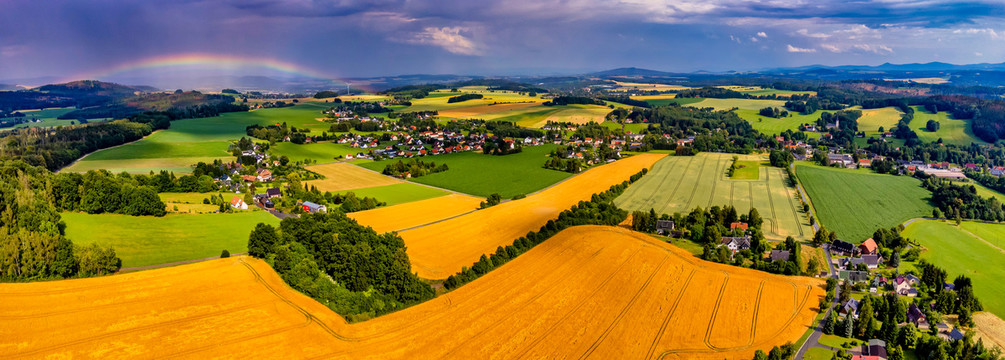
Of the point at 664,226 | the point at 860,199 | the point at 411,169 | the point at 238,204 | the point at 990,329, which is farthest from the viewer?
the point at 411,169

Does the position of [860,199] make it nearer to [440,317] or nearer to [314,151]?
[440,317]

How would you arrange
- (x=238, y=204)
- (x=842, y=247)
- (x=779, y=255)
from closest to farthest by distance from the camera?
(x=779, y=255)
(x=842, y=247)
(x=238, y=204)

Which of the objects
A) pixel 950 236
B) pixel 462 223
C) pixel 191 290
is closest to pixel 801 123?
pixel 950 236

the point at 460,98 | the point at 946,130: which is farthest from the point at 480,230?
the point at 460,98

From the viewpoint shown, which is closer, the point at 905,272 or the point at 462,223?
the point at 905,272

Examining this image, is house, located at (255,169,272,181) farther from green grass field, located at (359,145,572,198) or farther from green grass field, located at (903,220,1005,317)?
green grass field, located at (903,220,1005,317)

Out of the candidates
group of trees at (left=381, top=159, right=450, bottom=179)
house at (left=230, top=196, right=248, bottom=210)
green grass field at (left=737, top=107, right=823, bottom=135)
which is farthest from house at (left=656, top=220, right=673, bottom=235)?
green grass field at (left=737, top=107, right=823, bottom=135)

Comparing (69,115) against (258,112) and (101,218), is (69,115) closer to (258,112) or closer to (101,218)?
(258,112)

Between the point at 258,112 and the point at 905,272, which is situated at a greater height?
the point at 258,112
